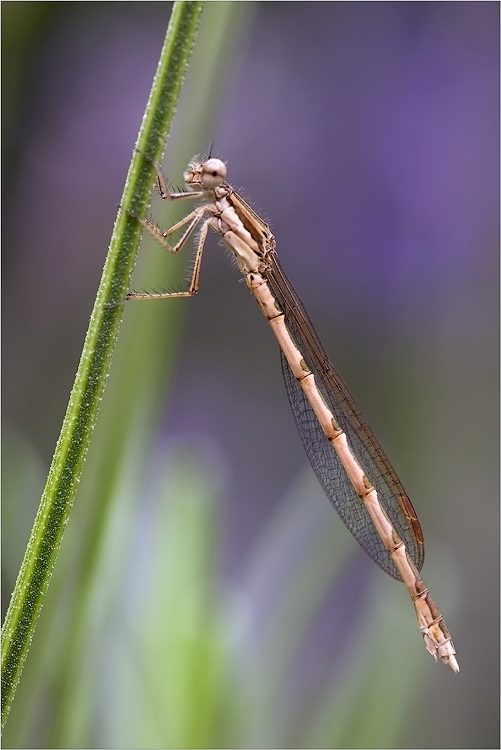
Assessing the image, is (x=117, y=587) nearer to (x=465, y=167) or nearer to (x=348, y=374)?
(x=348, y=374)

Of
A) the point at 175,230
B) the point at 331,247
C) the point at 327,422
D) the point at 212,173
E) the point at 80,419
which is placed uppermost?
the point at 331,247

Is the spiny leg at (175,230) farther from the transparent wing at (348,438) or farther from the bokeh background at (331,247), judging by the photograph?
the bokeh background at (331,247)

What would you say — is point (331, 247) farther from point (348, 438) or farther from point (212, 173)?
point (212, 173)

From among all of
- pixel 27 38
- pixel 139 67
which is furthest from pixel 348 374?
Answer: pixel 27 38

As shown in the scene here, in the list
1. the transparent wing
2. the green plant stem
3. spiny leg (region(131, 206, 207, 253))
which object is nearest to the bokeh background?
the transparent wing

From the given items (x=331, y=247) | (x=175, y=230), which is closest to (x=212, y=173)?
(x=175, y=230)

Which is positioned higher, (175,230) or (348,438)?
(175,230)
